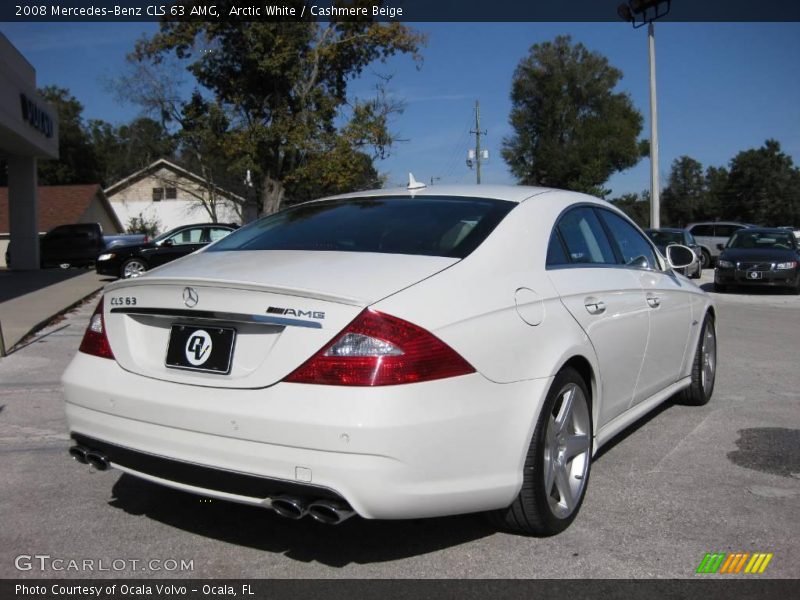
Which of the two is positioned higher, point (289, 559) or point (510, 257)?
point (510, 257)

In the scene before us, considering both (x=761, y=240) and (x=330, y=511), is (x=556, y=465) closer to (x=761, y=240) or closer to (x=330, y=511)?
(x=330, y=511)

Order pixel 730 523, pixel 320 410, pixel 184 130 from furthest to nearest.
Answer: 1. pixel 184 130
2. pixel 730 523
3. pixel 320 410

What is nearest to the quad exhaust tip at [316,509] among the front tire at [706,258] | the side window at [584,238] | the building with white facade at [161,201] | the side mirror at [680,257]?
the side window at [584,238]

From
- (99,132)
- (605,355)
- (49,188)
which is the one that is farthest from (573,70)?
(605,355)

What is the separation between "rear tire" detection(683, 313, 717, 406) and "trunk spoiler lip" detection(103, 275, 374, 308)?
3.68 m

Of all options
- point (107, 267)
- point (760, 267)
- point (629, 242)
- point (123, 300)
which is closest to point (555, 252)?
point (629, 242)

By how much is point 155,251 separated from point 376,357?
63.9ft

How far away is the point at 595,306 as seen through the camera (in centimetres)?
385

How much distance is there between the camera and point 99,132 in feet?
275

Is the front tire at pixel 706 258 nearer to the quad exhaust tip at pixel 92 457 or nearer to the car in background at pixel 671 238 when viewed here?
the car in background at pixel 671 238

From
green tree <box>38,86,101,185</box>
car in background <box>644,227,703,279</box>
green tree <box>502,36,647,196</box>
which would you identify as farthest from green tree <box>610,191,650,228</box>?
car in background <box>644,227,703,279</box>

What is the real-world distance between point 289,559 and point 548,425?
1.22 metres

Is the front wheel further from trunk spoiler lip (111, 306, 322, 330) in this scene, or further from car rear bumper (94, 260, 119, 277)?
trunk spoiler lip (111, 306, 322, 330)

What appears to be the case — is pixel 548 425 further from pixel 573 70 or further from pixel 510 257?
pixel 573 70
